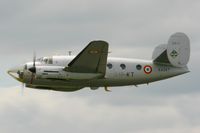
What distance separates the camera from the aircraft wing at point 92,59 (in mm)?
50875

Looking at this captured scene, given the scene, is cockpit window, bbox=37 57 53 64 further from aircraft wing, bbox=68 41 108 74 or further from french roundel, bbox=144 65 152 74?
french roundel, bbox=144 65 152 74

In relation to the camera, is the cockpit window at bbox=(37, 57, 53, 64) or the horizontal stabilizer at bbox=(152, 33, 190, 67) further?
the horizontal stabilizer at bbox=(152, 33, 190, 67)

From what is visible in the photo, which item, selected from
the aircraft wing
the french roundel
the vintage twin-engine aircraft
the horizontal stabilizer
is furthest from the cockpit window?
the horizontal stabilizer

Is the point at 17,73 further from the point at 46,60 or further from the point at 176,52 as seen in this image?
the point at 176,52

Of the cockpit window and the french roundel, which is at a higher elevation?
the cockpit window

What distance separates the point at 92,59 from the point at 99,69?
3.86ft

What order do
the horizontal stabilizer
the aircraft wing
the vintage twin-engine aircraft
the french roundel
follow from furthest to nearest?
the horizontal stabilizer
the french roundel
the vintage twin-engine aircraft
the aircraft wing

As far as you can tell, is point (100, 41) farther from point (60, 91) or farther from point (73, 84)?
point (60, 91)

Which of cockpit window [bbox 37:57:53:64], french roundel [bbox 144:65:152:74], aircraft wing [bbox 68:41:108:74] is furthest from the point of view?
french roundel [bbox 144:65:152:74]

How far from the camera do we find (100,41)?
50.2 m

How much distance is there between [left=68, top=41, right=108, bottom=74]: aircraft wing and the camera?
50875 mm

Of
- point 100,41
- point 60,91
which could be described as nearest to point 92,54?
point 100,41

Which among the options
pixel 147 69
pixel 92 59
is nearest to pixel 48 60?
pixel 92 59

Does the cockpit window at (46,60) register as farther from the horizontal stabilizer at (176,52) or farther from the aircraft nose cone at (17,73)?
the horizontal stabilizer at (176,52)
